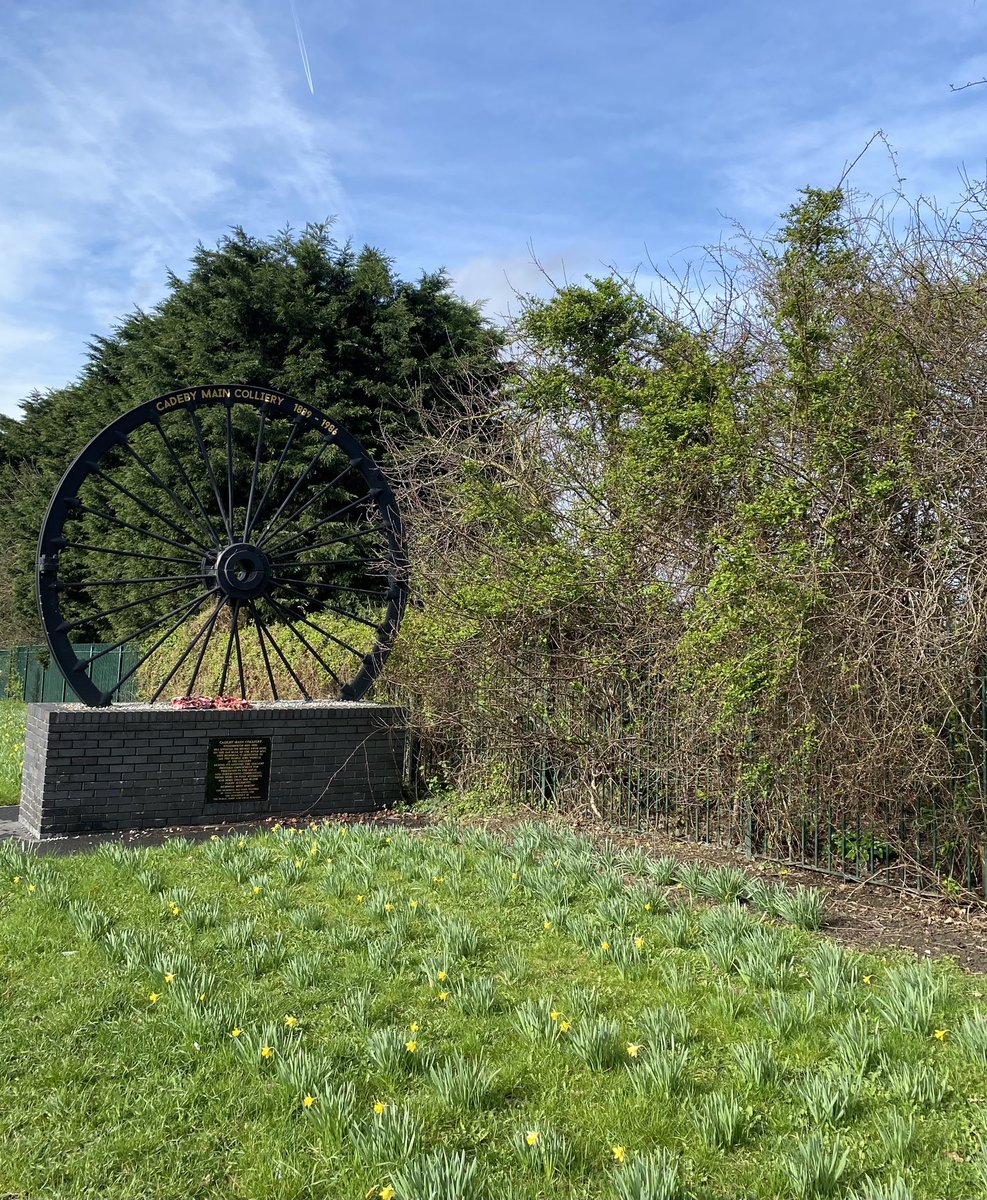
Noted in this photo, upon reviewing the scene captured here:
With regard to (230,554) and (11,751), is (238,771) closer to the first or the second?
(230,554)

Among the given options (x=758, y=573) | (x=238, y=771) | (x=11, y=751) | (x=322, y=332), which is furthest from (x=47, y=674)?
(x=758, y=573)

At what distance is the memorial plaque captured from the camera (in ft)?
30.6

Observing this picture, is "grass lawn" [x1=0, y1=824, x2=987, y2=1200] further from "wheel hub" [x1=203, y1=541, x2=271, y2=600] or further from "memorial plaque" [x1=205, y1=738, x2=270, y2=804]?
"wheel hub" [x1=203, y1=541, x2=271, y2=600]

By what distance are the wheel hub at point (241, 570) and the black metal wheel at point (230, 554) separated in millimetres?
16

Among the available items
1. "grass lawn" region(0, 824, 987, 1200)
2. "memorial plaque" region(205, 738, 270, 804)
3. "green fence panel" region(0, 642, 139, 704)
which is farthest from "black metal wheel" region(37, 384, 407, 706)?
"grass lawn" region(0, 824, 987, 1200)

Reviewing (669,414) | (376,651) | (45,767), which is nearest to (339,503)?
(376,651)

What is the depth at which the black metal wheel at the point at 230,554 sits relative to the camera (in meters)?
10.1

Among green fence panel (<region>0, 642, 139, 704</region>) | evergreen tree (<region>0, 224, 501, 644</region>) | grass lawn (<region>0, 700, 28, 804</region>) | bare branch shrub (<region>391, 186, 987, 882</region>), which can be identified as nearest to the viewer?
bare branch shrub (<region>391, 186, 987, 882</region>)

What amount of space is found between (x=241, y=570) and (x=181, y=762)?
2.29 meters

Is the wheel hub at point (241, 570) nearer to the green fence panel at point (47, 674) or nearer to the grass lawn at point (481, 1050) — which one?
the grass lawn at point (481, 1050)

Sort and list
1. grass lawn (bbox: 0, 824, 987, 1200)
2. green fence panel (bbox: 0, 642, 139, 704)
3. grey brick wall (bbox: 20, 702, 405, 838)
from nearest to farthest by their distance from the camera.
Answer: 1. grass lawn (bbox: 0, 824, 987, 1200)
2. grey brick wall (bbox: 20, 702, 405, 838)
3. green fence panel (bbox: 0, 642, 139, 704)

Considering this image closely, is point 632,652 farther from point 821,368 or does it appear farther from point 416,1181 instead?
point 416,1181

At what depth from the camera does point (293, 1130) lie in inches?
117

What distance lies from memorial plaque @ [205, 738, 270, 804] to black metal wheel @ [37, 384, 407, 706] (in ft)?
2.53
